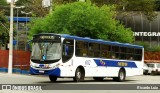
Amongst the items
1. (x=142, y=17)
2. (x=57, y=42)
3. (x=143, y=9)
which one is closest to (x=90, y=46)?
(x=57, y=42)

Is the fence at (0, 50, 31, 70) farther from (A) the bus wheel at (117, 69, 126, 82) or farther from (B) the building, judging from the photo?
(B) the building

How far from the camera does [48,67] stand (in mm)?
24203

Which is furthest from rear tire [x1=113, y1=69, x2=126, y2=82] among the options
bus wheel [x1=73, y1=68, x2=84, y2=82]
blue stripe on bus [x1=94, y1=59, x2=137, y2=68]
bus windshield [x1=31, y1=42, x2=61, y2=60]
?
bus windshield [x1=31, y1=42, x2=61, y2=60]

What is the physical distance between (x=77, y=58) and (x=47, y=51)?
226cm

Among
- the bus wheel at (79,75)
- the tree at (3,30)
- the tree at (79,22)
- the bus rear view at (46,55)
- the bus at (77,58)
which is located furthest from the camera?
the tree at (3,30)

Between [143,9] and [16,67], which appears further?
A: [143,9]

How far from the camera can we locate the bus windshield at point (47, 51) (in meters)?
24.3

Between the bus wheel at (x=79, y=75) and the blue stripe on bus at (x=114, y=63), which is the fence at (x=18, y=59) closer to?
the blue stripe on bus at (x=114, y=63)

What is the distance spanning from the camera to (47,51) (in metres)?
24.4

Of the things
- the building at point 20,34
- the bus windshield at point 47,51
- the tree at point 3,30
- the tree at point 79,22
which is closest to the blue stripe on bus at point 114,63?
the bus windshield at point 47,51

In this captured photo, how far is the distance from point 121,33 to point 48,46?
1548 centimetres

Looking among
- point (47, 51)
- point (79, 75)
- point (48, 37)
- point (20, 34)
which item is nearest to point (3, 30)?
point (20, 34)

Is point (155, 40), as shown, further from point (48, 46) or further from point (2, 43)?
point (48, 46)

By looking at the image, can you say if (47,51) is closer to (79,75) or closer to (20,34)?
(79,75)
